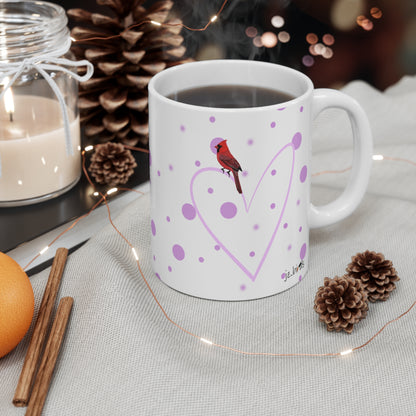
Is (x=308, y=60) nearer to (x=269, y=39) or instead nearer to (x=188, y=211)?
(x=269, y=39)

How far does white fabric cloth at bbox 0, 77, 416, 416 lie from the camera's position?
48 centimetres

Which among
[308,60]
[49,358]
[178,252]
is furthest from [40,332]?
[308,60]

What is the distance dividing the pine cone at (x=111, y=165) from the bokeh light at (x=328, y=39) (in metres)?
0.53

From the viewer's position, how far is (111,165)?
0.82m

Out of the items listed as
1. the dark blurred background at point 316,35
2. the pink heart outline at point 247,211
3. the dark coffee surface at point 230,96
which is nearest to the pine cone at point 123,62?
the dark blurred background at point 316,35

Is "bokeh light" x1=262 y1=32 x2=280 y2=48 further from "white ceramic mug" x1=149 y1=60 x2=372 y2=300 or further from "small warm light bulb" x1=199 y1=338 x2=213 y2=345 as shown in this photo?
"small warm light bulb" x1=199 y1=338 x2=213 y2=345

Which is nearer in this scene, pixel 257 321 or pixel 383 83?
pixel 257 321

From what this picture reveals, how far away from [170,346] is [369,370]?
0.17 meters

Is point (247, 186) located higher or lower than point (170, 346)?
higher

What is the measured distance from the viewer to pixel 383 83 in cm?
A: 128

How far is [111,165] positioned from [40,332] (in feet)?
1.05

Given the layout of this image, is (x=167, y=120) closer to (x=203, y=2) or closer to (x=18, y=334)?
(x=18, y=334)

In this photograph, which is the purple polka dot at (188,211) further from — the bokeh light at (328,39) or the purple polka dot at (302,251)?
Result: the bokeh light at (328,39)

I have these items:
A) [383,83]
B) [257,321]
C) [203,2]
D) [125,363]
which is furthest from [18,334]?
[383,83]
